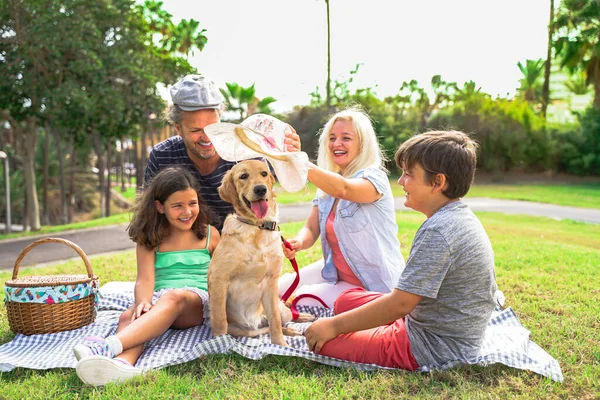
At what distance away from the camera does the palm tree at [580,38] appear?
1204 inches

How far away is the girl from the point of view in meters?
4.05

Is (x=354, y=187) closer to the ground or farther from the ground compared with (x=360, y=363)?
farther from the ground

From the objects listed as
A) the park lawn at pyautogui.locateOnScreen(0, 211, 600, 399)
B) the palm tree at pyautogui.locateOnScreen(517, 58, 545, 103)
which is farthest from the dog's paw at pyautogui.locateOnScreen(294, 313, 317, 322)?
the palm tree at pyautogui.locateOnScreen(517, 58, 545, 103)

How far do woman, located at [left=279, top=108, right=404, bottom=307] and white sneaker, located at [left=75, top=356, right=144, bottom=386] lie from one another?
1542mm

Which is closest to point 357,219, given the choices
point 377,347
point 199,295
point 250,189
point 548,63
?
point 250,189

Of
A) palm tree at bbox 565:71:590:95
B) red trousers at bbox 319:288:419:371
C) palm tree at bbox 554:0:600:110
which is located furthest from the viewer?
palm tree at bbox 565:71:590:95

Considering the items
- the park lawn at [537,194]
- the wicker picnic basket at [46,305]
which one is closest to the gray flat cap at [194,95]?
the wicker picnic basket at [46,305]

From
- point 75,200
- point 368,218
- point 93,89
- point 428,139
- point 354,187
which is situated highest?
point 93,89

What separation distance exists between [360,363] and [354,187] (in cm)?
136

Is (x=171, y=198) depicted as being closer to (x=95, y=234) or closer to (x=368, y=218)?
(x=368, y=218)

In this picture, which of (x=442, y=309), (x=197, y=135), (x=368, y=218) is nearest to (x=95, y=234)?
(x=197, y=135)

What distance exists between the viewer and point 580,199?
22891mm

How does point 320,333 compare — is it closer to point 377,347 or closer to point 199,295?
point 377,347

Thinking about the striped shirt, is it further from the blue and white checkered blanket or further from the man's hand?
the man's hand
